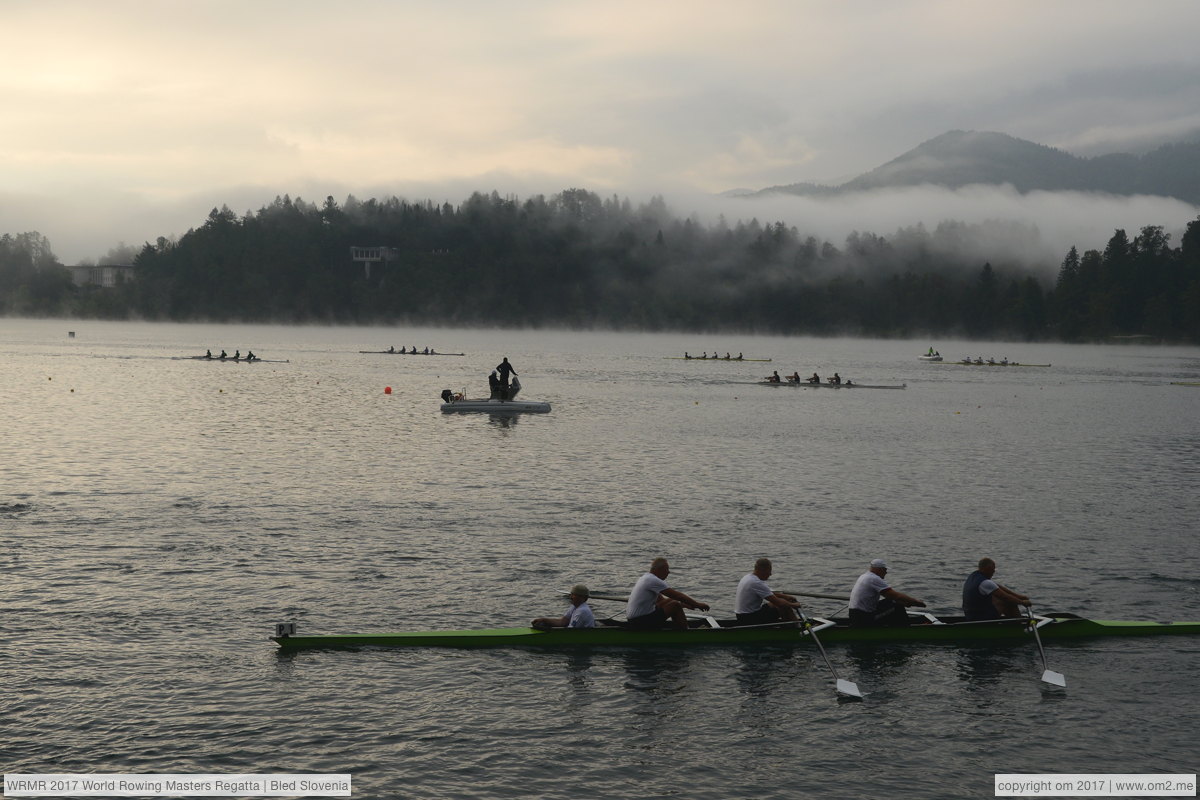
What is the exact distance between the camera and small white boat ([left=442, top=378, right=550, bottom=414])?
2763 inches

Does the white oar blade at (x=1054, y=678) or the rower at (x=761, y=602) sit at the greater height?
the rower at (x=761, y=602)

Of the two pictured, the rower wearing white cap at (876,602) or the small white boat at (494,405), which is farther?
the small white boat at (494,405)

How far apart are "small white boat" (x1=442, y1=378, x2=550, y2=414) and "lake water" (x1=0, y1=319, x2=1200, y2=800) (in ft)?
16.4

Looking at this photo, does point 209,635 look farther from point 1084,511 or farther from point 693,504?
point 1084,511

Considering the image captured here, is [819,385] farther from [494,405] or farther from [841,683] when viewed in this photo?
[841,683]

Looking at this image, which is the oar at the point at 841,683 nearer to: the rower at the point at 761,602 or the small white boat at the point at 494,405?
the rower at the point at 761,602

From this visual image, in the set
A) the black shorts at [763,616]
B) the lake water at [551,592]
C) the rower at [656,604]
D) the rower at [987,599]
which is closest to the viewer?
the lake water at [551,592]

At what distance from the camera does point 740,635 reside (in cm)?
2327

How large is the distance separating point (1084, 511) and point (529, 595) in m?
23.9

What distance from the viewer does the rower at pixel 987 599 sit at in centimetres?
2366

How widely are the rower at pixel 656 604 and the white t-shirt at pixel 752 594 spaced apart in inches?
38.1
